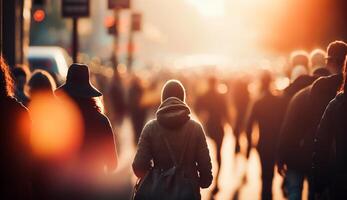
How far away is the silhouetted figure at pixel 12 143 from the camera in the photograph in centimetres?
621

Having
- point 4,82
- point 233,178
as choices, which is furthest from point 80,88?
point 233,178

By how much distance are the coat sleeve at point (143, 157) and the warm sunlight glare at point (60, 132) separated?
0.57 meters

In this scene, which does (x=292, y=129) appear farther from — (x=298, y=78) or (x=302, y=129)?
(x=298, y=78)

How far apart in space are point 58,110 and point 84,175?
591 mm

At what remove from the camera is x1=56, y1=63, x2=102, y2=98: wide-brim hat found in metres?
8.05

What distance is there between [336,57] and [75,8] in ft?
23.2

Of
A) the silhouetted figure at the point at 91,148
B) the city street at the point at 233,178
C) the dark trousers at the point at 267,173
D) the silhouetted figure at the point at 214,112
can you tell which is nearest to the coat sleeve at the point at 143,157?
the silhouetted figure at the point at 91,148

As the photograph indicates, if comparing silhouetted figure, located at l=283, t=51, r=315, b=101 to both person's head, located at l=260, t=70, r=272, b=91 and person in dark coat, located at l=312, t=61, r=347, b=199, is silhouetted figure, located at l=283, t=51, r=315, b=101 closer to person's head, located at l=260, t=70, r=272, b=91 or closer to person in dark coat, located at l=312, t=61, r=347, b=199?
person's head, located at l=260, t=70, r=272, b=91

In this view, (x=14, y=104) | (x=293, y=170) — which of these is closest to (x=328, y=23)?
(x=293, y=170)

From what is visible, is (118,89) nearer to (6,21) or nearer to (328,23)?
(6,21)

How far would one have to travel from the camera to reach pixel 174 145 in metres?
7.58

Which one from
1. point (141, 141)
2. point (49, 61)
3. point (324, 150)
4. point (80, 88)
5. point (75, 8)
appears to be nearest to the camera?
point (324, 150)

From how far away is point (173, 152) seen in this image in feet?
24.8

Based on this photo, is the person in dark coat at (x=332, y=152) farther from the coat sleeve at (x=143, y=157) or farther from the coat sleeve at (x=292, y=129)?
the coat sleeve at (x=292, y=129)
